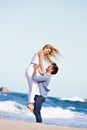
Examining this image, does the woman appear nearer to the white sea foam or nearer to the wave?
the wave

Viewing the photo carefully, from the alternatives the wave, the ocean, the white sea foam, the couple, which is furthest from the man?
the white sea foam

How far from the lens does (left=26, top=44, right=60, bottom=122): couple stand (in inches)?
340

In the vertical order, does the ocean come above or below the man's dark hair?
below

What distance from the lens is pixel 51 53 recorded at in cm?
902

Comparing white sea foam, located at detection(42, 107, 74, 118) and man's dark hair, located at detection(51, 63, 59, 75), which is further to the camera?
white sea foam, located at detection(42, 107, 74, 118)

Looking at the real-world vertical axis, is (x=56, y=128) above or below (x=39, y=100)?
below

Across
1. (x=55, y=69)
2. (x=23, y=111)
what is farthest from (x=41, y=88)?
(x=23, y=111)

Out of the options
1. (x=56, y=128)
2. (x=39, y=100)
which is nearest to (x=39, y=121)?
(x=39, y=100)

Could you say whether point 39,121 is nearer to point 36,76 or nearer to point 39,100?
point 39,100

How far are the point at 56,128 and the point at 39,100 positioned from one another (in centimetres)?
104

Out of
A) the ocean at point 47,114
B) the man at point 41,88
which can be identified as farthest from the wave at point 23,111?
the man at point 41,88

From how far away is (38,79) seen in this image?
8617mm

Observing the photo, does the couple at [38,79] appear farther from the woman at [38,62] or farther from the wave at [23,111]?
the wave at [23,111]

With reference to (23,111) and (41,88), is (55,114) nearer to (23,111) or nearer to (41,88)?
(23,111)
